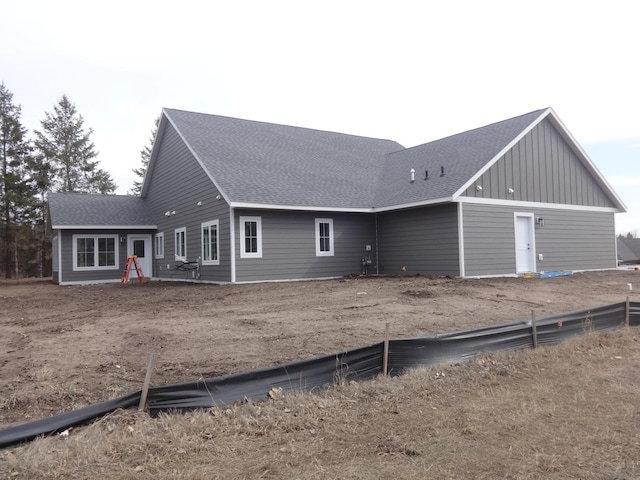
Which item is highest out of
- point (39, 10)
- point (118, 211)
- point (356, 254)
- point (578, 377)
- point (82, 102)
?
point (82, 102)

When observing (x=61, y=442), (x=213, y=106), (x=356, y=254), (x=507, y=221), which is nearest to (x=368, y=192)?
(x=356, y=254)

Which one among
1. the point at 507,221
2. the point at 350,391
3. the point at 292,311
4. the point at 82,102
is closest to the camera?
the point at 350,391

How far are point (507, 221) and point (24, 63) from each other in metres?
16.4

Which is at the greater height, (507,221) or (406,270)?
(507,221)

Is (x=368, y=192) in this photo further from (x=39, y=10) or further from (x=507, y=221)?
(x=39, y=10)

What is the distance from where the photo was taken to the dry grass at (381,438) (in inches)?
137

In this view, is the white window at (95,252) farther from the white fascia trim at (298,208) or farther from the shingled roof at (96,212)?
the white fascia trim at (298,208)

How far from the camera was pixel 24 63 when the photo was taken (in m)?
14.5

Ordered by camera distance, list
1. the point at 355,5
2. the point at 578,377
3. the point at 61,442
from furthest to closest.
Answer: the point at 355,5 → the point at 578,377 → the point at 61,442

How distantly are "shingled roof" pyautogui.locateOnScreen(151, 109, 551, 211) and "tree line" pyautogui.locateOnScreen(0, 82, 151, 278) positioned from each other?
62.7 ft

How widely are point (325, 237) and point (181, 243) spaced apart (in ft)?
20.8

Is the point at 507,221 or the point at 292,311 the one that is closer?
the point at 292,311

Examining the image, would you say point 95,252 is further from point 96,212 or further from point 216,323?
point 216,323

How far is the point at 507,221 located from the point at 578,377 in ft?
37.1
